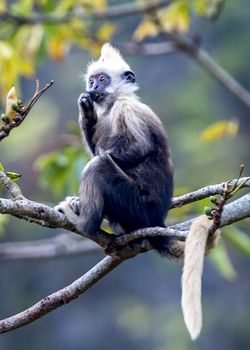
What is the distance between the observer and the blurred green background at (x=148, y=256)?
17422 mm

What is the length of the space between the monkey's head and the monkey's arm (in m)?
0.19

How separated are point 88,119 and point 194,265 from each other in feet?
5.03

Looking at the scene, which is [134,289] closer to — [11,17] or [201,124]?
[201,124]

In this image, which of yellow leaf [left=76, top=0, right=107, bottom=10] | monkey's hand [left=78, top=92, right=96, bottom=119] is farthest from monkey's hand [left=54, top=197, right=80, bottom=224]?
yellow leaf [left=76, top=0, right=107, bottom=10]

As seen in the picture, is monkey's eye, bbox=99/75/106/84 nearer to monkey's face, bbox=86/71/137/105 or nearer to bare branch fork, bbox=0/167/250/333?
monkey's face, bbox=86/71/137/105

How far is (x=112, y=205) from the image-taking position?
5191 millimetres

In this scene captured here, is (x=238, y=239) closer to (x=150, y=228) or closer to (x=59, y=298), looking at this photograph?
(x=150, y=228)

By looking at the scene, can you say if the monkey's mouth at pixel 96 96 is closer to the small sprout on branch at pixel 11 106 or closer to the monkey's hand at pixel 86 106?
the monkey's hand at pixel 86 106

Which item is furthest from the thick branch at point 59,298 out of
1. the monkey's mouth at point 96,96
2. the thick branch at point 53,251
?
the thick branch at point 53,251

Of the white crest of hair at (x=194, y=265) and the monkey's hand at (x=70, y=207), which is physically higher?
the monkey's hand at (x=70, y=207)

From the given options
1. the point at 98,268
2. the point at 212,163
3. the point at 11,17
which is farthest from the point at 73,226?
the point at 212,163

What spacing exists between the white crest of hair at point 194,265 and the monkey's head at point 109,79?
1.59 meters

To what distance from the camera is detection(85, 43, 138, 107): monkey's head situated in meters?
5.70

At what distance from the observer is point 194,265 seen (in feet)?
13.7
